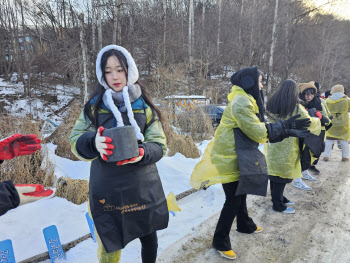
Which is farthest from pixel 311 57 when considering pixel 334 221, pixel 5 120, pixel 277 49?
pixel 5 120

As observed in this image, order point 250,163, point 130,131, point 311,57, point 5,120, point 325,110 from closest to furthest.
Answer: point 130,131
point 250,163
point 5,120
point 325,110
point 311,57

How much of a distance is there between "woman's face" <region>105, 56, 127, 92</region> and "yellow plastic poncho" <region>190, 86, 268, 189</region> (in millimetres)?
1093

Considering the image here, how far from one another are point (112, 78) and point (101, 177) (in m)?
0.64

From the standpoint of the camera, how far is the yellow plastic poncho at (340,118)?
5.43 m

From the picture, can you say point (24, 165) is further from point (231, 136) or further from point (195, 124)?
point (195, 124)

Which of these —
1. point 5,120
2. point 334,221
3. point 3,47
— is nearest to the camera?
point 334,221

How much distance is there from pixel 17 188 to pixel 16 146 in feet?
0.77

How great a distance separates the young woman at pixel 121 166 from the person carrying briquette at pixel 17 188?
26cm

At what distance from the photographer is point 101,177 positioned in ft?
4.80

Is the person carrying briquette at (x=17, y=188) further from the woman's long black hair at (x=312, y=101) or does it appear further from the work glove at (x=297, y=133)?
the woman's long black hair at (x=312, y=101)

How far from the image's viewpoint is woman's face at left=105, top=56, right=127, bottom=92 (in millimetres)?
1543

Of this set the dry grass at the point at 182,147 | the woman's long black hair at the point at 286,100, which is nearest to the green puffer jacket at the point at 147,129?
the woman's long black hair at the point at 286,100

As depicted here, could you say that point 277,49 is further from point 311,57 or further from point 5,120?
point 5,120

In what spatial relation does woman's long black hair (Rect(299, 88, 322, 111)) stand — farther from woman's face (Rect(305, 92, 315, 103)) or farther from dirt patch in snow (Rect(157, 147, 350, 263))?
dirt patch in snow (Rect(157, 147, 350, 263))
